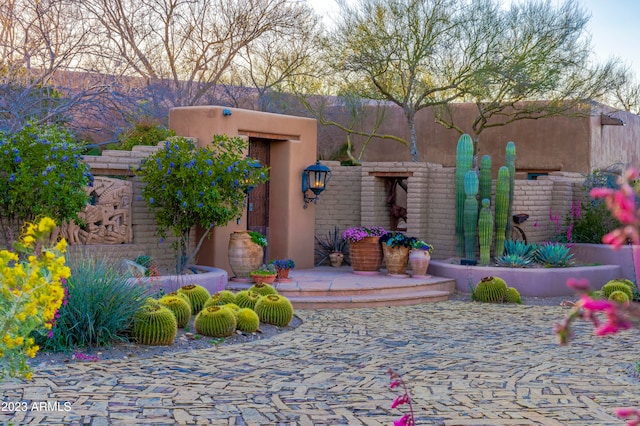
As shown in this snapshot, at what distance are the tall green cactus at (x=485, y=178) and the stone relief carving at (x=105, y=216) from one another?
20.6 feet

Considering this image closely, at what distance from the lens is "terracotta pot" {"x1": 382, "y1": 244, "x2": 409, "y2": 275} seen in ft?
47.0

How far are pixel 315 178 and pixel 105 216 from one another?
14.5ft

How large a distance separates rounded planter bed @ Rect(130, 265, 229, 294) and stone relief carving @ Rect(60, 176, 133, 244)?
1275 millimetres

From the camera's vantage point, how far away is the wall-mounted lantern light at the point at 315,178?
15336 millimetres

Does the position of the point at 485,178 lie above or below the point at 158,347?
above

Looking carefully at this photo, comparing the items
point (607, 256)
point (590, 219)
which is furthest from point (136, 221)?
point (590, 219)

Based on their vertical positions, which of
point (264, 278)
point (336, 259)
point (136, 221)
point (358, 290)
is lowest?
point (358, 290)

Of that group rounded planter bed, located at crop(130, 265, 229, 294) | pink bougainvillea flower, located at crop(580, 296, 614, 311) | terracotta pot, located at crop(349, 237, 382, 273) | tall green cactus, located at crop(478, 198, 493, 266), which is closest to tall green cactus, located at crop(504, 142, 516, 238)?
tall green cactus, located at crop(478, 198, 493, 266)

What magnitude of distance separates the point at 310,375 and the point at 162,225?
5.98m

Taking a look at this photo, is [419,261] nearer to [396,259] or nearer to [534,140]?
[396,259]

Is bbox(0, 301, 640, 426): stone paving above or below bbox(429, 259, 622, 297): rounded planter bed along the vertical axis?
below

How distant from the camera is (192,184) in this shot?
1228 cm

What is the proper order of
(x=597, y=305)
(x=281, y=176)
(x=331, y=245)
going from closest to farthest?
(x=597, y=305) → (x=281, y=176) → (x=331, y=245)

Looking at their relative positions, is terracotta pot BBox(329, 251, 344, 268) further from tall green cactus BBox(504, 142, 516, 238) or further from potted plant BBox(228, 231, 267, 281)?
tall green cactus BBox(504, 142, 516, 238)
